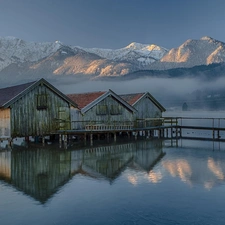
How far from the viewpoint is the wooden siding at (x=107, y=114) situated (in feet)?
123

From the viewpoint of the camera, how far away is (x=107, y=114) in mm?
39500

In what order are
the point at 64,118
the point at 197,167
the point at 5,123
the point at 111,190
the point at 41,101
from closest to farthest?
1. the point at 111,190
2. the point at 197,167
3. the point at 5,123
4. the point at 41,101
5. the point at 64,118

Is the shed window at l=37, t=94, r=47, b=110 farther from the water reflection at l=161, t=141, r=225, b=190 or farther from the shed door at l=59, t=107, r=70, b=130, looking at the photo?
the water reflection at l=161, t=141, r=225, b=190

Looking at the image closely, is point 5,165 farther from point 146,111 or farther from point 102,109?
point 146,111

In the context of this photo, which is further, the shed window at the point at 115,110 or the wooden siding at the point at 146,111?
the wooden siding at the point at 146,111

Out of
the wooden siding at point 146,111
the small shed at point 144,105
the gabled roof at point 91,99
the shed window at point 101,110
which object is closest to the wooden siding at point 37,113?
the gabled roof at point 91,99

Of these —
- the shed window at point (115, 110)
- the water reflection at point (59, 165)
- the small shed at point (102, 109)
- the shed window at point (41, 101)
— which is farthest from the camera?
the shed window at point (115, 110)

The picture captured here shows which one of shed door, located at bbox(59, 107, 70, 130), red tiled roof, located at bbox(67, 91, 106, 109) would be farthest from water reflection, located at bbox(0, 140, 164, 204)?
red tiled roof, located at bbox(67, 91, 106, 109)

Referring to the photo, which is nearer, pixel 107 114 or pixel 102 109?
pixel 102 109

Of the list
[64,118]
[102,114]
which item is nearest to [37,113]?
[64,118]

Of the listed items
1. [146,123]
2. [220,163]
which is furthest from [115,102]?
[220,163]

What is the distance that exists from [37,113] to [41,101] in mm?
1398

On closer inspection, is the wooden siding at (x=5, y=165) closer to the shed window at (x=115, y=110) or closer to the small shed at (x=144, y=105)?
the shed window at (x=115, y=110)

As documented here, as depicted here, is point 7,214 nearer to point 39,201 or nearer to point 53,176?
point 39,201
